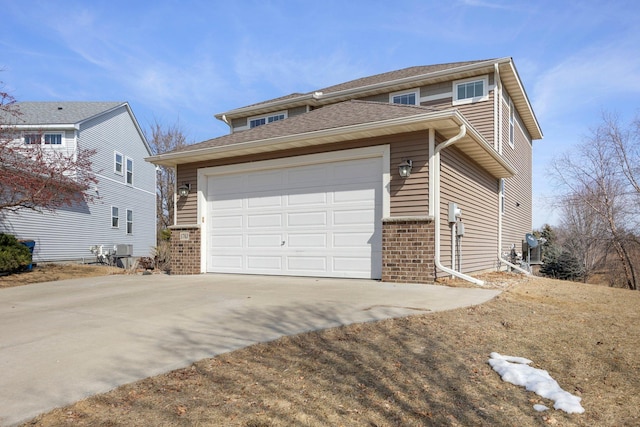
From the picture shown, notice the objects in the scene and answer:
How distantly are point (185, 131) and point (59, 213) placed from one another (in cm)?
1530

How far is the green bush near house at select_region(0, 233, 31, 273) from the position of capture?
10.9m

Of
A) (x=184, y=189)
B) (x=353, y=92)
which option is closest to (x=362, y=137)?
(x=184, y=189)

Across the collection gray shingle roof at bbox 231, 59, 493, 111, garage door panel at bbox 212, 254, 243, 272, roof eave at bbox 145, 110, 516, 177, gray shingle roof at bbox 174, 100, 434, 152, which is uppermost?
gray shingle roof at bbox 231, 59, 493, 111

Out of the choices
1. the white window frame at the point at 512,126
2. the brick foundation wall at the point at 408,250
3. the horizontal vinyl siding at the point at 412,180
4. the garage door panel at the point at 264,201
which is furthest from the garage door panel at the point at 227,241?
the white window frame at the point at 512,126

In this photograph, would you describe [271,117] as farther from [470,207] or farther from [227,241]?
[470,207]

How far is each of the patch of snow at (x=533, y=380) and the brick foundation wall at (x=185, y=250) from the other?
7604 mm

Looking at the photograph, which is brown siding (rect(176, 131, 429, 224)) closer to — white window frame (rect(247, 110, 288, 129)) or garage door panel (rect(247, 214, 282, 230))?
garage door panel (rect(247, 214, 282, 230))

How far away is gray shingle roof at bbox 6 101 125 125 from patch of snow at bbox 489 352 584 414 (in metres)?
19.1

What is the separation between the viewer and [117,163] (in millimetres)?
20984

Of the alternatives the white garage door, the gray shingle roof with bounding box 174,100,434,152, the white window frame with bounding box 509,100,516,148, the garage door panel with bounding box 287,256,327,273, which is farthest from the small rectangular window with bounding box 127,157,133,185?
the white window frame with bounding box 509,100,516,148

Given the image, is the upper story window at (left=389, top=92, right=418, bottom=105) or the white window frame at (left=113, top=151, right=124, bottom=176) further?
the white window frame at (left=113, top=151, right=124, bottom=176)

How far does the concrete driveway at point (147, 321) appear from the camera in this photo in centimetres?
296

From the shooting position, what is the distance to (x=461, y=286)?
275 inches

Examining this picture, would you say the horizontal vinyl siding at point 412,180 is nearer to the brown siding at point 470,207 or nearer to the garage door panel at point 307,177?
the brown siding at point 470,207
